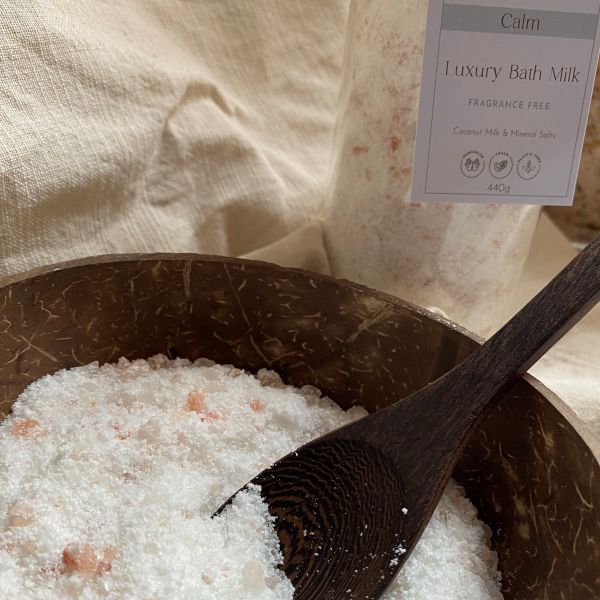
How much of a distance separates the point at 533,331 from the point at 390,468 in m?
0.12

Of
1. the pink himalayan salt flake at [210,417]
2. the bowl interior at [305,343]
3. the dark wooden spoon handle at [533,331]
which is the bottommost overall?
the pink himalayan salt flake at [210,417]

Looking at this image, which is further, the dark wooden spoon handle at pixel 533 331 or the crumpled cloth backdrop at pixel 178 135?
the crumpled cloth backdrop at pixel 178 135

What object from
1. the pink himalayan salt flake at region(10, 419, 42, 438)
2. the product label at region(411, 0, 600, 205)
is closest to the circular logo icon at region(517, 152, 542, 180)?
the product label at region(411, 0, 600, 205)

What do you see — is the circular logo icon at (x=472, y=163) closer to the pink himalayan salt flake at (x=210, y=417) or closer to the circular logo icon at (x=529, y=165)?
the circular logo icon at (x=529, y=165)

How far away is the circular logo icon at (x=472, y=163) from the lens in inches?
24.9

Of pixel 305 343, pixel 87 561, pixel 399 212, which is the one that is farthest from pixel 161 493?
pixel 399 212

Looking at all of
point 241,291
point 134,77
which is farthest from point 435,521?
point 134,77

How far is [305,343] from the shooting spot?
2.06 ft

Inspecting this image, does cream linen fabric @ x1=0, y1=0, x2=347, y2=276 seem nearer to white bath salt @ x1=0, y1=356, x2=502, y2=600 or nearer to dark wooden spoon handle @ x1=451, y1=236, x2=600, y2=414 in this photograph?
white bath salt @ x1=0, y1=356, x2=502, y2=600

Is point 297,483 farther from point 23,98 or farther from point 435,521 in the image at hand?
point 23,98

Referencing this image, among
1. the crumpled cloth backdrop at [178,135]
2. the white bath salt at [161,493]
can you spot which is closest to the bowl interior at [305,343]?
the white bath salt at [161,493]

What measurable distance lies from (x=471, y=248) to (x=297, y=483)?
0.86ft

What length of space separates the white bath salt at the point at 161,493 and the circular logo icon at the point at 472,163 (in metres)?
0.20

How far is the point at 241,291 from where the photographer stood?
2.05 feet
